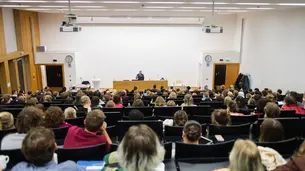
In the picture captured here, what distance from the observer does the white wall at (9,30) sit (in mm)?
11523

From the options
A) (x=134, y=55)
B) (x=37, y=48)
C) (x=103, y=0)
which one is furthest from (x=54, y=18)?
(x=103, y=0)

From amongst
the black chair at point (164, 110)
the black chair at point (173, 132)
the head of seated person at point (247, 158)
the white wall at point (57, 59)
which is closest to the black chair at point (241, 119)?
the black chair at point (173, 132)

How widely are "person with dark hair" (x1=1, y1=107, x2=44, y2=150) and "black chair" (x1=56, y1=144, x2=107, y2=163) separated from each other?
0.62 meters

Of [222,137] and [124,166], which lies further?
[222,137]

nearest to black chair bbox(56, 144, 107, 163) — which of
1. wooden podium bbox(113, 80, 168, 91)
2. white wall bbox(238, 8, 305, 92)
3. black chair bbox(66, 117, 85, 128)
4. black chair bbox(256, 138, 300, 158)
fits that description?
black chair bbox(66, 117, 85, 128)

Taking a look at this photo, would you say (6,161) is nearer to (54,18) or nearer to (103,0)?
(103,0)

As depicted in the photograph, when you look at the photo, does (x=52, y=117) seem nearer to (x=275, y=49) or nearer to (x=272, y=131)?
(x=272, y=131)

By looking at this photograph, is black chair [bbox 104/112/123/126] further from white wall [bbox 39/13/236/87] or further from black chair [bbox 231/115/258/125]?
white wall [bbox 39/13/236/87]

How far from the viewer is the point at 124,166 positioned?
6.34 ft

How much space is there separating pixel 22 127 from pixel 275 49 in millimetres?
11099

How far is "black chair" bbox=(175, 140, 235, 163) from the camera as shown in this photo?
2959 millimetres

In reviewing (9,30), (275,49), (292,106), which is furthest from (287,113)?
(9,30)

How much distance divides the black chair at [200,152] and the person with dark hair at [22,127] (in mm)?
1884

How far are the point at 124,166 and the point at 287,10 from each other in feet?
36.1
